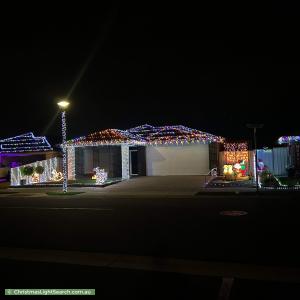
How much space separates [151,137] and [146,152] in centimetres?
118

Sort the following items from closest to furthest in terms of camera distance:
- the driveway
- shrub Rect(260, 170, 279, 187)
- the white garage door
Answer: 1. the driveway
2. shrub Rect(260, 170, 279, 187)
3. the white garage door

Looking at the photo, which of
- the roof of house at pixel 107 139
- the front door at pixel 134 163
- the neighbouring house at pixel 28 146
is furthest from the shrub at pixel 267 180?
the neighbouring house at pixel 28 146

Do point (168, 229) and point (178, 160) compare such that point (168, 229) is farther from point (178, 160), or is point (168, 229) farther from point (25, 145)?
point (25, 145)

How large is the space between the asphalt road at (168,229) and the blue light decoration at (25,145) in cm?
1707

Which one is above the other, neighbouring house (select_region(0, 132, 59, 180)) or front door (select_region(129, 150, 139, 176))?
neighbouring house (select_region(0, 132, 59, 180))

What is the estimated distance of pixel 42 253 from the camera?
8.23 metres

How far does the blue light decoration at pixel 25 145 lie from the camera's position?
32.7m

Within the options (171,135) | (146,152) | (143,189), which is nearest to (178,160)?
(171,135)

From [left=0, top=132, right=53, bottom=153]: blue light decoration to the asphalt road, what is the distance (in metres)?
17.1

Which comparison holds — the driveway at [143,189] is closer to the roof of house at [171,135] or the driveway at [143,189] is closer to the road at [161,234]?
the road at [161,234]

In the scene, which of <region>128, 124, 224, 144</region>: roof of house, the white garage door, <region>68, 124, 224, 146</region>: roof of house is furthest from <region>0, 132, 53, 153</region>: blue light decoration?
the white garage door

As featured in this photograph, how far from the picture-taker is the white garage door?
29.0m

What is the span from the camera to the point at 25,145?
3294 cm

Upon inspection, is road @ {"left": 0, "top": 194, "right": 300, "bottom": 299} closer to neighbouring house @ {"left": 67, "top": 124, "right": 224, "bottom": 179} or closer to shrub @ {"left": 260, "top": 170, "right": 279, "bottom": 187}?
shrub @ {"left": 260, "top": 170, "right": 279, "bottom": 187}
